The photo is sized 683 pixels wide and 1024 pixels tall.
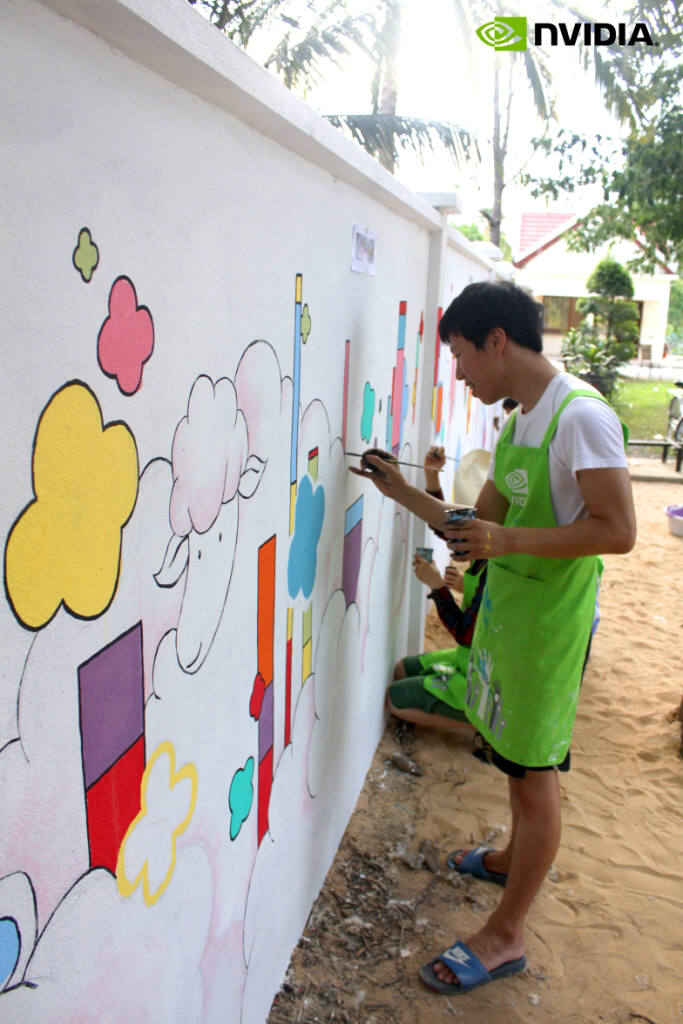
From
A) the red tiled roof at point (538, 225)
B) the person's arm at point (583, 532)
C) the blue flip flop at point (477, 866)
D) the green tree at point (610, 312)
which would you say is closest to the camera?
the person's arm at point (583, 532)

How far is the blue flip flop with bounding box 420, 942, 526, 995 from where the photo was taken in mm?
2258

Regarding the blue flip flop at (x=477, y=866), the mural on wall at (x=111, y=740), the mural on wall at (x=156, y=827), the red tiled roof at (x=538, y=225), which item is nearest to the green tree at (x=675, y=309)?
the red tiled roof at (x=538, y=225)

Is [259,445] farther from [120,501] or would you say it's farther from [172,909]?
[172,909]

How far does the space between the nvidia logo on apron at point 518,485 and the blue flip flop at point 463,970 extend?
4.29 ft

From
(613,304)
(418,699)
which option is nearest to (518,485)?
(418,699)

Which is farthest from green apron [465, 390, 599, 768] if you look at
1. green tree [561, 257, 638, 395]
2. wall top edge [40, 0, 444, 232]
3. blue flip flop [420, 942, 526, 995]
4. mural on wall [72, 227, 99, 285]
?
green tree [561, 257, 638, 395]

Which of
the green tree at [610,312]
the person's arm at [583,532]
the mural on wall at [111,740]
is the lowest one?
the mural on wall at [111,740]

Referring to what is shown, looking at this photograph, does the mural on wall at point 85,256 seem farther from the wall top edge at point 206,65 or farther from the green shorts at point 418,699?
the green shorts at point 418,699

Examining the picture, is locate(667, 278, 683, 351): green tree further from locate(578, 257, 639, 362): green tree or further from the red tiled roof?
locate(578, 257, 639, 362): green tree

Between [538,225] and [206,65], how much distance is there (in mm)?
35407

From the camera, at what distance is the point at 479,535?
193 cm

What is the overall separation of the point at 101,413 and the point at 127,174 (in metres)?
0.32

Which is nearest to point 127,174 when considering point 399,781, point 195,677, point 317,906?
point 195,677

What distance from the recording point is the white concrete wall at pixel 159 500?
92 centimetres
